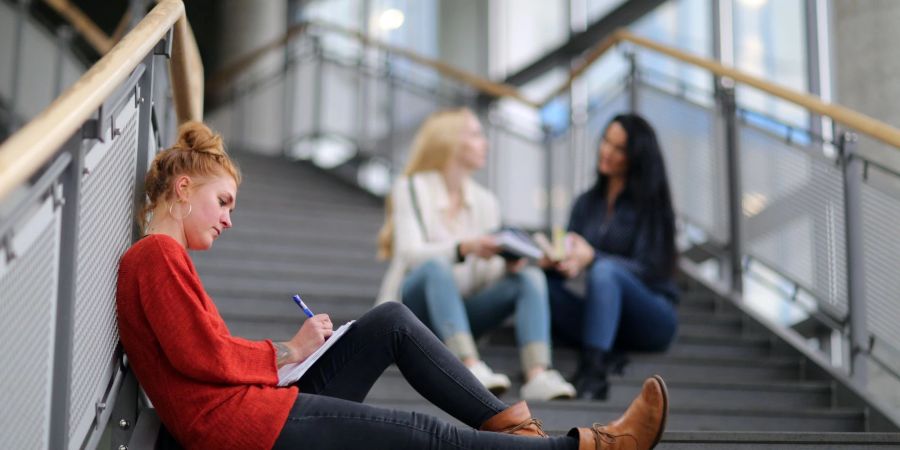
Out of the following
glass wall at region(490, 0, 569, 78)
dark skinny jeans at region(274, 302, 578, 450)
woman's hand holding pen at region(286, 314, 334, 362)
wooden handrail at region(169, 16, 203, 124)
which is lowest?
dark skinny jeans at region(274, 302, 578, 450)

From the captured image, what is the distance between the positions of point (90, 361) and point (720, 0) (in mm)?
5438

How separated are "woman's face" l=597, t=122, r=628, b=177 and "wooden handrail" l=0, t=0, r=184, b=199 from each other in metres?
1.93

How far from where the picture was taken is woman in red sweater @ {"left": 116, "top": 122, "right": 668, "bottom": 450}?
224cm

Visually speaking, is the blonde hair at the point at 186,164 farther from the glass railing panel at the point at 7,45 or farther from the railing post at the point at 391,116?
the glass railing panel at the point at 7,45

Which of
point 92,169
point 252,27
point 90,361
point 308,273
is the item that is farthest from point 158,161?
point 252,27

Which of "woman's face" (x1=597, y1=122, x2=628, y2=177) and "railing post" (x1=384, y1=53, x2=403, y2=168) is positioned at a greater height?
"railing post" (x1=384, y1=53, x2=403, y2=168)

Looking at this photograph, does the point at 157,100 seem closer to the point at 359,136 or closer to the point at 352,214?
the point at 352,214

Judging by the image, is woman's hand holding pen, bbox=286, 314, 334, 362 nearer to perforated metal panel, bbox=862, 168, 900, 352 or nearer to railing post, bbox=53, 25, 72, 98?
perforated metal panel, bbox=862, 168, 900, 352

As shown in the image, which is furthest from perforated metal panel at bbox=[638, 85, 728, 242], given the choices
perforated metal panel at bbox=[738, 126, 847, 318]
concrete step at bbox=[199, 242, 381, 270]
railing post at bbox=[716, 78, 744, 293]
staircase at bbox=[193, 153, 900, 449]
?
concrete step at bbox=[199, 242, 381, 270]

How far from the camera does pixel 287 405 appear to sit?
7.45 ft

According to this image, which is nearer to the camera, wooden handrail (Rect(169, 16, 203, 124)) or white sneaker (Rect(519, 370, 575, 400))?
wooden handrail (Rect(169, 16, 203, 124))

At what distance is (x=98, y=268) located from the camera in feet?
7.22

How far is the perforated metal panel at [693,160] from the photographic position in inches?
186

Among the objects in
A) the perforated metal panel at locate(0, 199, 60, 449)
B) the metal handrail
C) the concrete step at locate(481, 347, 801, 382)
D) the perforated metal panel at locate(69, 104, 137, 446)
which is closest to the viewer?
the perforated metal panel at locate(0, 199, 60, 449)
